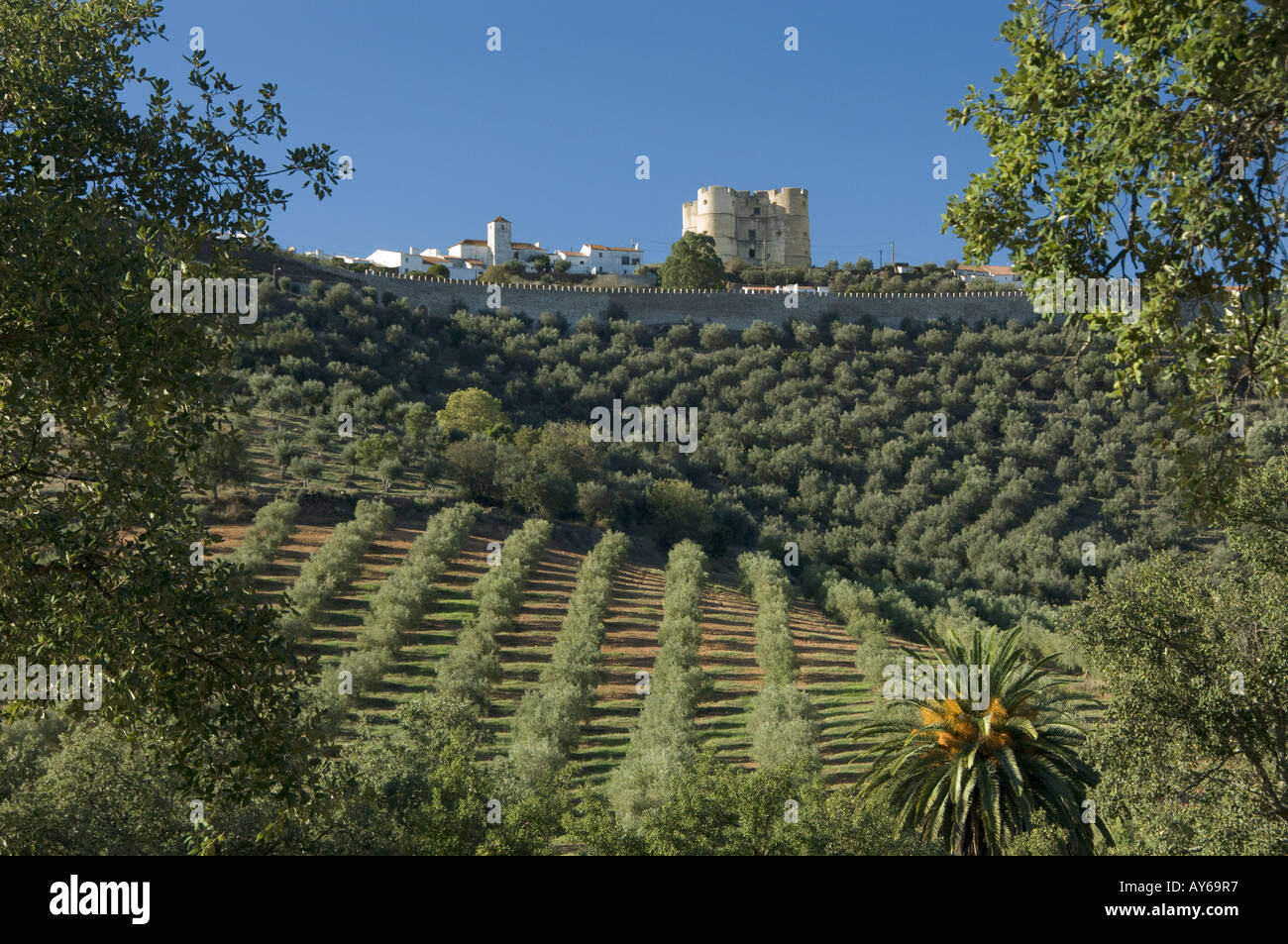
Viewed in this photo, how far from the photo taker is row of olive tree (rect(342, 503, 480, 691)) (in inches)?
830

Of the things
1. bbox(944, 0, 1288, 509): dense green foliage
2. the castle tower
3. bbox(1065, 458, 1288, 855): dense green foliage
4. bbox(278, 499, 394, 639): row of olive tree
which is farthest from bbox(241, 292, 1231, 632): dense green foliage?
the castle tower

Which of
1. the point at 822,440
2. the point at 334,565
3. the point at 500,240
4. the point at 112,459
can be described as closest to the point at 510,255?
the point at 500,240

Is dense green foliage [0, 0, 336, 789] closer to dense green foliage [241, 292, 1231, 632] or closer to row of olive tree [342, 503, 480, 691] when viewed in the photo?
row of olive tree [342, 503, 480, 691]

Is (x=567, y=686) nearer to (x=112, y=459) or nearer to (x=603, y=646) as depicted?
(x=603, y=646)

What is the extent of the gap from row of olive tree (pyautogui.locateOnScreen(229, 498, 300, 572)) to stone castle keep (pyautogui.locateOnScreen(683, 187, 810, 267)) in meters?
95.9

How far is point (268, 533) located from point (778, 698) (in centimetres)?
1478

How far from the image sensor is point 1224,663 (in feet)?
35.1

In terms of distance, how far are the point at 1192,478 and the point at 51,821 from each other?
11634mm

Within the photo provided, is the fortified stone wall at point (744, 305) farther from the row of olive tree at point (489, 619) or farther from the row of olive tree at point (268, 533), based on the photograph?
the row of olive tree at point (268, 533)

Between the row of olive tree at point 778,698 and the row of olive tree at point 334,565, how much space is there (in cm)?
905

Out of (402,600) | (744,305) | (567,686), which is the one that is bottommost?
(567,686)

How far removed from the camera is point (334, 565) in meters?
26.2
